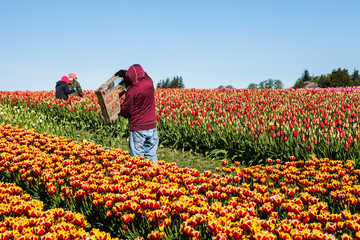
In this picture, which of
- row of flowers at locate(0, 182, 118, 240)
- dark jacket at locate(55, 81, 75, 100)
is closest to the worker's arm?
row of flowers at locate(0, 182, 118, 240)

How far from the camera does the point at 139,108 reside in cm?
532

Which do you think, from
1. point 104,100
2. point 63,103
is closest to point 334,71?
point 63,103

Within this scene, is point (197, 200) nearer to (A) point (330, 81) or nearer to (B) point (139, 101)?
(B) point (139, 101)

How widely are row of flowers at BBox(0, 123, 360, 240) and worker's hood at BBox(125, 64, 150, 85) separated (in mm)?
1295

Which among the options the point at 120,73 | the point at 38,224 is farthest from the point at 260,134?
the point at 38,224

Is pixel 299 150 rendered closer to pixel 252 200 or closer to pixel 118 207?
pixel 252 200

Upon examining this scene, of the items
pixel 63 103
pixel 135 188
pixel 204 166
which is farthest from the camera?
pixel 63 103

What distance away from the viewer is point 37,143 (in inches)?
237

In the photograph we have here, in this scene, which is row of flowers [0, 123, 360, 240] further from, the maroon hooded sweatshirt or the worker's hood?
the worker's hood

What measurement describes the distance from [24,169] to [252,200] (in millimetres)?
3307

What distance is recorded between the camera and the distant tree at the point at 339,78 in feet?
142

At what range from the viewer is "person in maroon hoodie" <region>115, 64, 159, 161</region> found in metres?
5.16

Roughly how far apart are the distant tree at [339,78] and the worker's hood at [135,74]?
4447 centimetres

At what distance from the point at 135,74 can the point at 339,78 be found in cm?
4622
